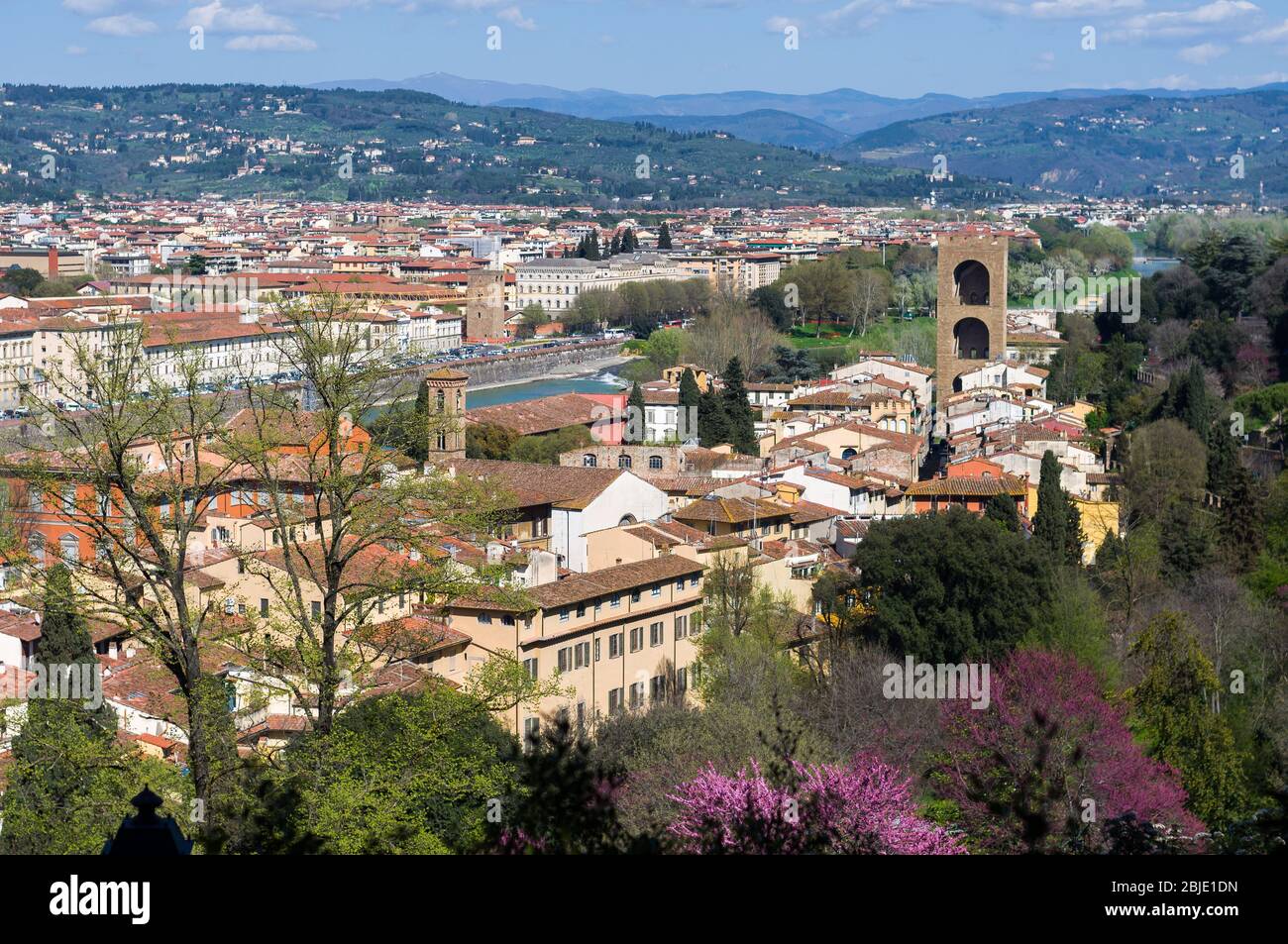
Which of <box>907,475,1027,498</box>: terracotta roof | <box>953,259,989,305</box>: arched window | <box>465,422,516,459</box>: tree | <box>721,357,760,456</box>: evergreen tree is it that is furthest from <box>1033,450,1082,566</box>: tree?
<box>953,259,989,305</box>: arched window

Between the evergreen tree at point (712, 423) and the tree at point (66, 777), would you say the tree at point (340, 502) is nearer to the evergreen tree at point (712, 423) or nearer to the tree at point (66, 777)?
the tree at point (66, 777)

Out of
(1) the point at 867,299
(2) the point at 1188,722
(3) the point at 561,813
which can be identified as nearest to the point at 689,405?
(2) the point at 1188,722

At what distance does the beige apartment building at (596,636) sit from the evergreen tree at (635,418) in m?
9.10

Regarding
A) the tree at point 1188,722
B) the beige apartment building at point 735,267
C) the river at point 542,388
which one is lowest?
the tree at point 1188,722

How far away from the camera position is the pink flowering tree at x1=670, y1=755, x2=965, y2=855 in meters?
4.14

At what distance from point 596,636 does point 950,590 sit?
198 cm

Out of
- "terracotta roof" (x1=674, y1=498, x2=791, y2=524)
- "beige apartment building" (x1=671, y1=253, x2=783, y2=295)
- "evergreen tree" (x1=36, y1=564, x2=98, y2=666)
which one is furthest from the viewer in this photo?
"beige apartment building" (x1=671, y1=253, x2=783, y2=295)

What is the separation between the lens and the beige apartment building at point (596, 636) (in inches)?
338

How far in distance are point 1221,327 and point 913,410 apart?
3.68 metres

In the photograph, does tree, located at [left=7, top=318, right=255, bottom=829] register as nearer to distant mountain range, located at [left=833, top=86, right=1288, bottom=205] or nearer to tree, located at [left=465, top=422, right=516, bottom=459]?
tree, located at [left=465, top=422, right=516, bottom=459]

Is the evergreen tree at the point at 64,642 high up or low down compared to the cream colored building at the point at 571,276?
down

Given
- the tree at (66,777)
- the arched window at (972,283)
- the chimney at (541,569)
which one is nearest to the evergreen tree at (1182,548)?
the chimney at (541,569)

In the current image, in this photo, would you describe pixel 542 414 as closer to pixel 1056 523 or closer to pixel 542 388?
pixel 1056 523
